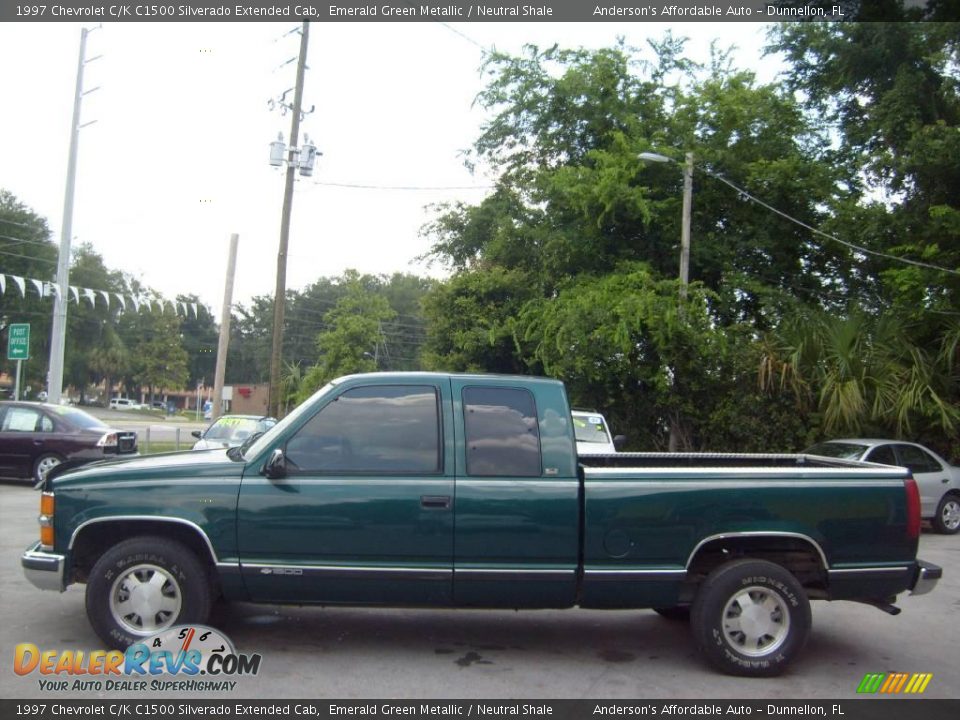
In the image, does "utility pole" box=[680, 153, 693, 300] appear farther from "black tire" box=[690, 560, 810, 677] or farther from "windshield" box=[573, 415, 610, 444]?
"black tire" box=[690, 560, 810, 677]

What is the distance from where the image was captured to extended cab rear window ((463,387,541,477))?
5.68m

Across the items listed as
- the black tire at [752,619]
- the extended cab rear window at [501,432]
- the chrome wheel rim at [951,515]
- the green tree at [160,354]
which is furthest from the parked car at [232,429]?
the green tree at [160,354]

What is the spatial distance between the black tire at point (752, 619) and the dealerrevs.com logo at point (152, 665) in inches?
114

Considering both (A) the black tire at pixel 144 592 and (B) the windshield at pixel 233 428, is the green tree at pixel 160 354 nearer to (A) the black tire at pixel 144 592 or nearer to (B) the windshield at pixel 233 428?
(B) the windshield at pixel 233 428

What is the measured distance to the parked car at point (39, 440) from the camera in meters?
15.0

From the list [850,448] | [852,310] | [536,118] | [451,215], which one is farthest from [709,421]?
[451,215]

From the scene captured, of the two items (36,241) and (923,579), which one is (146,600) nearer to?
(923,579)

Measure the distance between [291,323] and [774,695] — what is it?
59805mm

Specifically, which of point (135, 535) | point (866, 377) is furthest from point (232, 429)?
point (866, 377)

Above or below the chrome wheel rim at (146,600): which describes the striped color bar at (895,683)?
below

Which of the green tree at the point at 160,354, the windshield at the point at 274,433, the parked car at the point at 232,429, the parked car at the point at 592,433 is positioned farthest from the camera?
the green tree at the point at 160,354

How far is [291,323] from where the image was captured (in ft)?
206

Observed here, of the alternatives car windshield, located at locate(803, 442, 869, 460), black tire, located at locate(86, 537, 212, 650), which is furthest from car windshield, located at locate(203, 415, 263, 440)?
black tire, located at locate(86, 537, 212, 650)

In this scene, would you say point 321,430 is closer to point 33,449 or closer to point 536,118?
point 33,449
